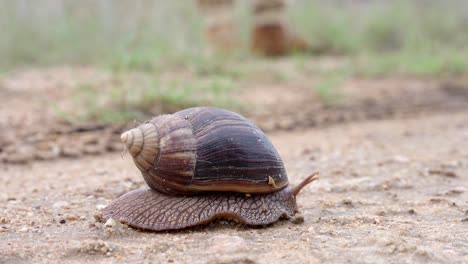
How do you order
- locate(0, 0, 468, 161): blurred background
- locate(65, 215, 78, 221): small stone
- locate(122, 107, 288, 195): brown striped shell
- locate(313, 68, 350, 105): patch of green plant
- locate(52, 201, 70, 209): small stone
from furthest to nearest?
locate(313, 68, 350, 105): patch of green plant, locate(0, 0, 468, 161): blurred background, locate(52, 201, 70, 209): small stone, locate(65, 215, 78, 221): small stone, locate(122, 107, 288, 195): brown striped shell

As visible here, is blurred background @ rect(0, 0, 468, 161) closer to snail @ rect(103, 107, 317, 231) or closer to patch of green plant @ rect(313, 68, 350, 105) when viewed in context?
patch of green plant @ rect(313, 68, 350, 105)

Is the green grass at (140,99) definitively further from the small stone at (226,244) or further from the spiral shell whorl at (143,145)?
the small stone at (226,244)

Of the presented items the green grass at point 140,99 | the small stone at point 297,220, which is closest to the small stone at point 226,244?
the small stone at point 297,220

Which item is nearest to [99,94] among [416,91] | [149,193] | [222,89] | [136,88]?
[136,88]

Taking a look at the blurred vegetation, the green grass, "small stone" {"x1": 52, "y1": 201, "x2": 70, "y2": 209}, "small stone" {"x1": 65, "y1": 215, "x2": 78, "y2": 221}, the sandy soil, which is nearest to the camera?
the sandy soil

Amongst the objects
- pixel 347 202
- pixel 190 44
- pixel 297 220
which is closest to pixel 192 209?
Answer: pixel 297 220

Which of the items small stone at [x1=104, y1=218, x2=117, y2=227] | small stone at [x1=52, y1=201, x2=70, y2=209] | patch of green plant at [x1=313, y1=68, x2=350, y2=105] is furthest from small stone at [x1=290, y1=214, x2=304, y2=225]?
patch of green plant at [x1=313, y1=68, x2=350, y2=105]
